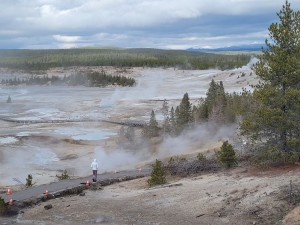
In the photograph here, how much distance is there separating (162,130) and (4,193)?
82.7ft

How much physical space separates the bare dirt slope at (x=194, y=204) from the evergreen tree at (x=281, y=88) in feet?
5.39

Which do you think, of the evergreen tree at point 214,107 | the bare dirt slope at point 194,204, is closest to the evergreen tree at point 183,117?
the evergreen tree at point 214,107

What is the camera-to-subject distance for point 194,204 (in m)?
16.4

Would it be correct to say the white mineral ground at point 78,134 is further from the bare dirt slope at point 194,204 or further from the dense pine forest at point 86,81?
the dense pine forest at point 86,81

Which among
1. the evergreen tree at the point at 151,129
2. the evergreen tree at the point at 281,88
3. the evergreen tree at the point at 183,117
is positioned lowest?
the evergreen tree at the point at 151,129

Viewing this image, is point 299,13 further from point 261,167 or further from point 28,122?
point 28,122

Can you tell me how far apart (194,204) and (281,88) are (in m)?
6.46

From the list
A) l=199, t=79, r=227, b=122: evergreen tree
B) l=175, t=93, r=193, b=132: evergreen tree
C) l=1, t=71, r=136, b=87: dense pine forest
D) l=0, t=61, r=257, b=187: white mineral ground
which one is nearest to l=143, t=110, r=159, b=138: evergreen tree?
l=175, t=93, r=193, b=132: evergreen tree

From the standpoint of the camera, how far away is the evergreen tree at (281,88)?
1888cm

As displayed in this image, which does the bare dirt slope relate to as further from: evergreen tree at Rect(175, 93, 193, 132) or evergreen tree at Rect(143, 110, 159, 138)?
evergreen tree at Rect(143, 110, 159, 138)

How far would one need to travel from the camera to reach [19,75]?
146625mm

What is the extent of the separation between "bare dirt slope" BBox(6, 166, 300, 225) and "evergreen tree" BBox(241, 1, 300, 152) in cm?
164

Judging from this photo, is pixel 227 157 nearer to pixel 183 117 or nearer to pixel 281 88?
pixel 281 88

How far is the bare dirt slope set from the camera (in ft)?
48.3
